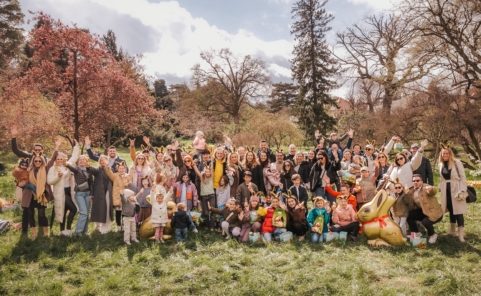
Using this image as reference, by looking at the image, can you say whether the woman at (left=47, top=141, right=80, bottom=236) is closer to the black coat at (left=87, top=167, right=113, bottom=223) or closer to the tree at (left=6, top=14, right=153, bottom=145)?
the black coat at (left=87, top=167, right=113, bottom=223)

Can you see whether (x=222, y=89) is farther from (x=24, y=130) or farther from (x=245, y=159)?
(x=245, y=159)

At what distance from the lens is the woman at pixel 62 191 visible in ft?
27.4

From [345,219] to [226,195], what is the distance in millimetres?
2828

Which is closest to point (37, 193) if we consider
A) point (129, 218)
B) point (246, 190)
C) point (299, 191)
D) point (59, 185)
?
point (59, 185)

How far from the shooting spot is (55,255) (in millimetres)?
7266

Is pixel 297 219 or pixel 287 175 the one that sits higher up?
pixel 287 175


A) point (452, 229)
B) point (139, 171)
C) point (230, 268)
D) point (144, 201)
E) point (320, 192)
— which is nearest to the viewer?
point (230, 268)

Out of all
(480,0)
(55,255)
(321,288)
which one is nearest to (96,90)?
(55,255)

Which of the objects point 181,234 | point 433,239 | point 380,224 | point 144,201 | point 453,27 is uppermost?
point 453,27

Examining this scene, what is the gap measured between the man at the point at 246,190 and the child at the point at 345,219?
191 cm

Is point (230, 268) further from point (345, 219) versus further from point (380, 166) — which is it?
point (380, 166)

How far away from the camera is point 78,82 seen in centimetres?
1488

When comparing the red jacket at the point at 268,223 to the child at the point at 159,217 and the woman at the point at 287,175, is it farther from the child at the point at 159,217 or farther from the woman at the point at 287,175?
the child at the point at 159,217

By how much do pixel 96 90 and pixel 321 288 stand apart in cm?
1228
